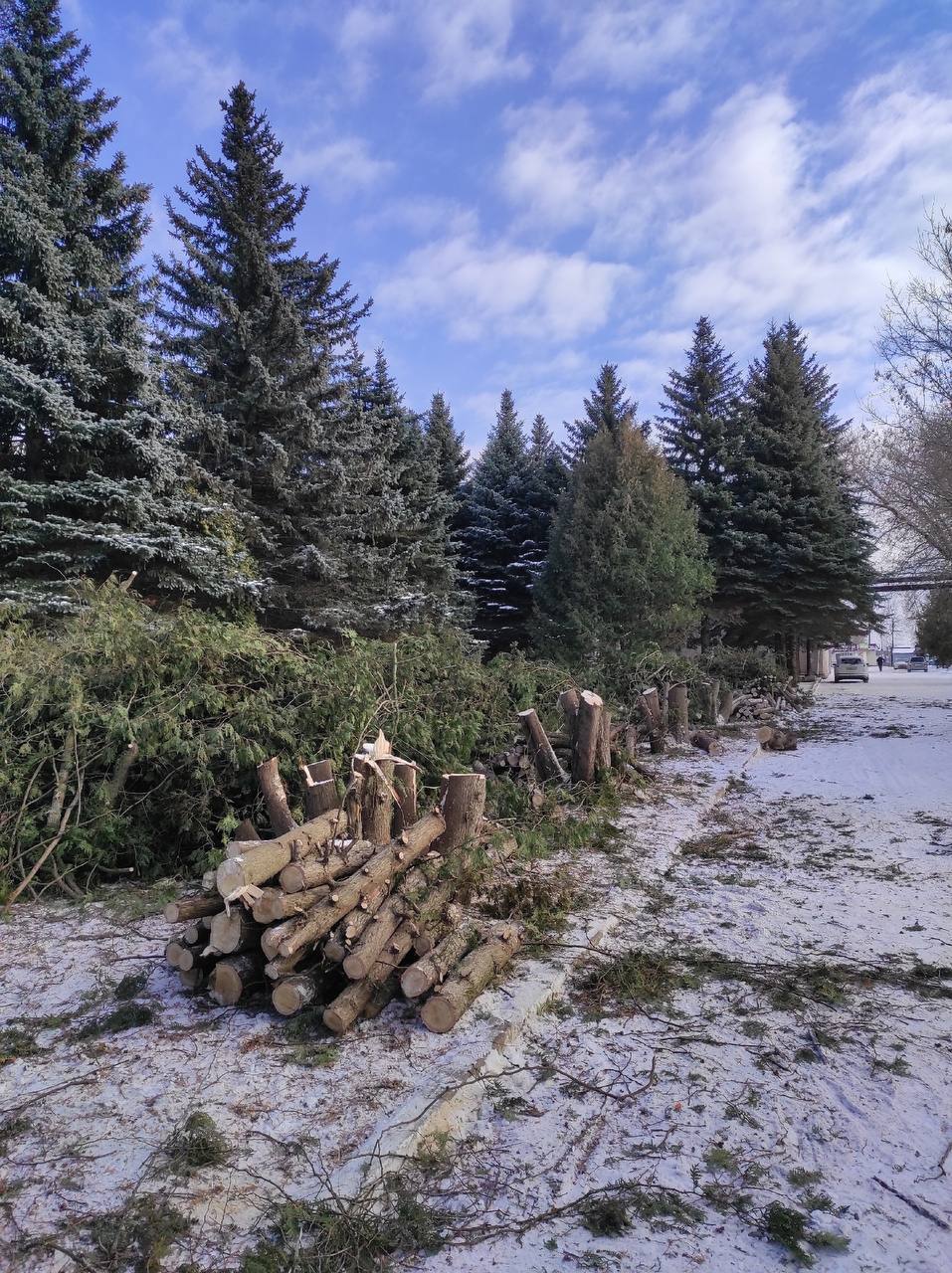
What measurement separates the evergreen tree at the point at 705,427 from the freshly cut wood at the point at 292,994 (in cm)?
2427

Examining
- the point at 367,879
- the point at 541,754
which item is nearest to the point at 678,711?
the point at 541,754

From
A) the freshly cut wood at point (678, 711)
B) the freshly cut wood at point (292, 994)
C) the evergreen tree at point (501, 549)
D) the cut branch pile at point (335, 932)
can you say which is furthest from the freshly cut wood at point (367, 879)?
the evergreen tree at point (501, 549)

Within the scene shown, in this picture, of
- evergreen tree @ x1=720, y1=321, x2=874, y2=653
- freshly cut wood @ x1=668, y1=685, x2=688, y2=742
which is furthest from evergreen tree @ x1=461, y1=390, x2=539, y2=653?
freshly cut wood @ x1=668, y1=685, x2=688, y2=742

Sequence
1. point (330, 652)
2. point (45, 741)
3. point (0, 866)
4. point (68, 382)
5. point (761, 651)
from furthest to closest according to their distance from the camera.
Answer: point (761, 651), point (68, 382), point (330, 652), point (45, 741), point (0, 866)

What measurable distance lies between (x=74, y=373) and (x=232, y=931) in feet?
34.9

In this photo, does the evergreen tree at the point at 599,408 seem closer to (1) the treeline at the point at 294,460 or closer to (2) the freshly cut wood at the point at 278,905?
(1) the treeline at the point at 294,460

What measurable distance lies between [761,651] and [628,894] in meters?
18.1

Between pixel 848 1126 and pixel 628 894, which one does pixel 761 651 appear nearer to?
pixel 628 894

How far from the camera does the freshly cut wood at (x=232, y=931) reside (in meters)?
3.22

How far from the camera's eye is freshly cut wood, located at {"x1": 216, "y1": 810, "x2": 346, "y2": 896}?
316cm

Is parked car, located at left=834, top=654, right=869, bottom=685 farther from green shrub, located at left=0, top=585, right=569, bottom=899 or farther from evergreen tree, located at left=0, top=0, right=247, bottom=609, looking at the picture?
green shrub, located at left=0, top=585, right=569, bottom=899

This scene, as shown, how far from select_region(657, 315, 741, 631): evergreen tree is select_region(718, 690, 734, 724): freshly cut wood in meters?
10.9

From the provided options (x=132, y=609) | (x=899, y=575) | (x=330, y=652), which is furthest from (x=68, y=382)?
(x=899, y=575)

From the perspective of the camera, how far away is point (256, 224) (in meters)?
17.1
